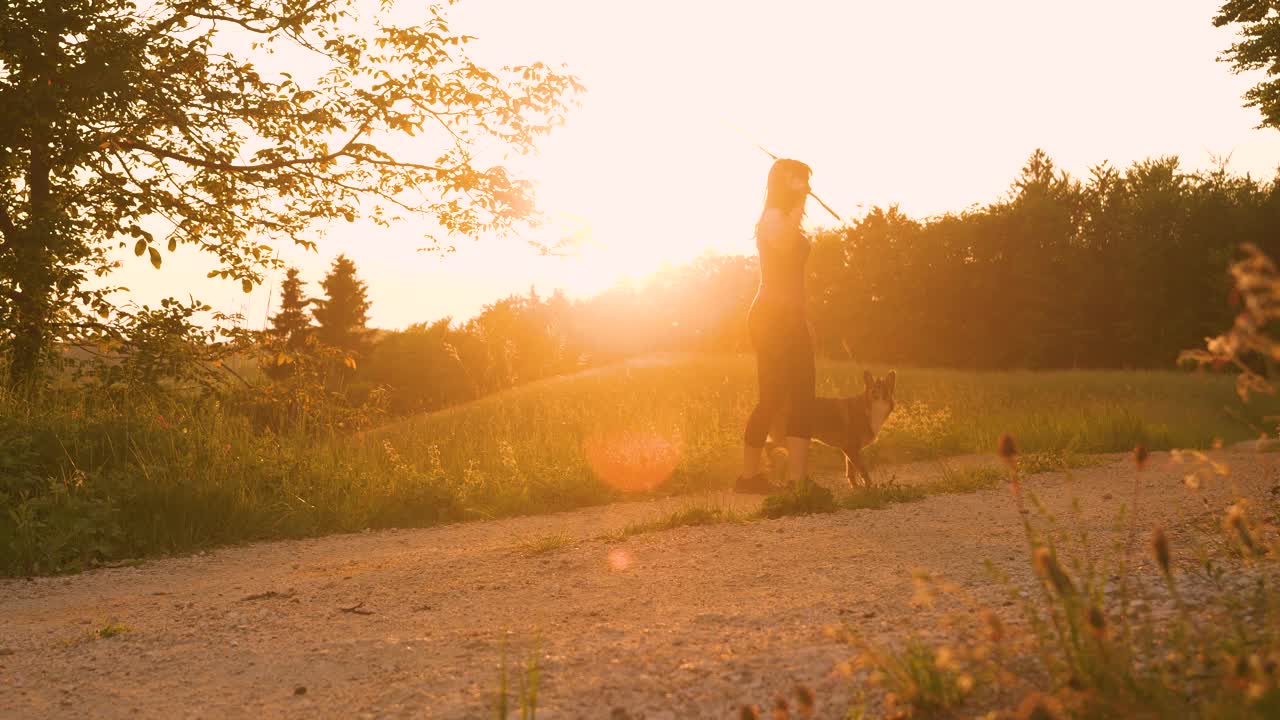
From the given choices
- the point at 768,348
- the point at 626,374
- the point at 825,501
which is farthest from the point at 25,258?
the point at 626,374

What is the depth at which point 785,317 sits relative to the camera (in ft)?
27.8

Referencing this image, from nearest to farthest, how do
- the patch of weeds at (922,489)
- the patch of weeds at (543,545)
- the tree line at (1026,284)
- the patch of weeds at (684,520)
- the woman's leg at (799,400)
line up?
the patch of weeds at (543,545), the patch of weeds at (684,520), the patch of weeds at (922,489), the woman's leg at (799,400), the tree line at (1026,284)

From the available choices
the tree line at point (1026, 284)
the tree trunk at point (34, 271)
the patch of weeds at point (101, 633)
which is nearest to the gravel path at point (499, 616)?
the patch of weeds at point (101, 633)

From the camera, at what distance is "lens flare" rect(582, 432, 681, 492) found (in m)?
10.5

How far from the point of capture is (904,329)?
124 ft

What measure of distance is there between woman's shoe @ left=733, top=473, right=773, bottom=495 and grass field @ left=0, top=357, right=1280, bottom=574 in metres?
1.64

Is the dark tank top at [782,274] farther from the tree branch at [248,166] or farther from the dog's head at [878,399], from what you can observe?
the tree branch at [248,166]

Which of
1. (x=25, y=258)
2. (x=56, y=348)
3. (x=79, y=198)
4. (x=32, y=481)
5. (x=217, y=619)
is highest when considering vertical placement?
(x=79, y=198)

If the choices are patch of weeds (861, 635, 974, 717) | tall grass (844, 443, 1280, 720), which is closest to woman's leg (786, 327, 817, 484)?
tall grass (844, 443, 1280, 720)

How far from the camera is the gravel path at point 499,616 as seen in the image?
3.49 metres

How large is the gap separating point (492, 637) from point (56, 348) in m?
9.83

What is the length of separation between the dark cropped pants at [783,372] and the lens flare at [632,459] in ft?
7.40

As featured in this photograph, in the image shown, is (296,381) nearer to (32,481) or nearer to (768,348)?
(32,481)

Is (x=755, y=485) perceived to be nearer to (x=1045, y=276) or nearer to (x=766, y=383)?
(x=766, y=383)
